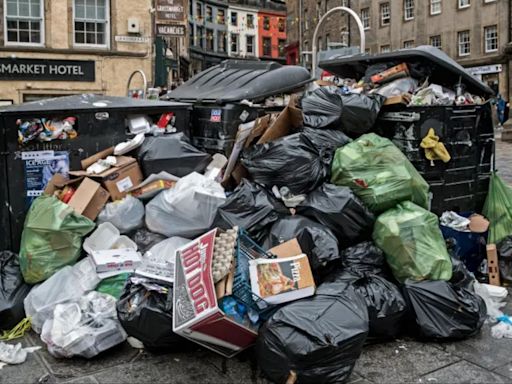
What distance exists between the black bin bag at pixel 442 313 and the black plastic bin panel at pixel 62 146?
2.59 metres

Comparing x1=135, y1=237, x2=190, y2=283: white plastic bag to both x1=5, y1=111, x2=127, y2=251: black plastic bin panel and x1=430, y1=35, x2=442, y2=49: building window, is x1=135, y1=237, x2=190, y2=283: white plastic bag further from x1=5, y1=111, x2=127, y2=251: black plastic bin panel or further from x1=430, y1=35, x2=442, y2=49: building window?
x1=430, y1=35, x2=442, y2=49: building window

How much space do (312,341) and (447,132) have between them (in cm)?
258

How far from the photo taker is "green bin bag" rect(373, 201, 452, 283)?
11.3ft

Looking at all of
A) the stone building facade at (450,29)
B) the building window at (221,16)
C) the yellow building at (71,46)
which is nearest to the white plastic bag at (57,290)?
the yellow building at (71,46)

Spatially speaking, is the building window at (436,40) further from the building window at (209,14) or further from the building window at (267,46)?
the building window at (267,46)

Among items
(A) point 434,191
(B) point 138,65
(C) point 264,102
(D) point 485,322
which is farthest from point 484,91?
(B) point 138,65

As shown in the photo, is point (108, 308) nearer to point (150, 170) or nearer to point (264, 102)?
point (150, 170)

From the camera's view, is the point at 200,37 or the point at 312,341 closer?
the point at 312,341

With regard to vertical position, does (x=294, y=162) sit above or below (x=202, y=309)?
above

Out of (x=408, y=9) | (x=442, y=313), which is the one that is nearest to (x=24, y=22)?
(x=442, y=313)

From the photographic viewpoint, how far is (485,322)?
3568 millimetres

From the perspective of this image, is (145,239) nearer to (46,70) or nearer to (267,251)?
(267,251)

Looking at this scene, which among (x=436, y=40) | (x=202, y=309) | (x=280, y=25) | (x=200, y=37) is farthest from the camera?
(x=280, y=25)

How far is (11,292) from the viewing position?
140 inches
